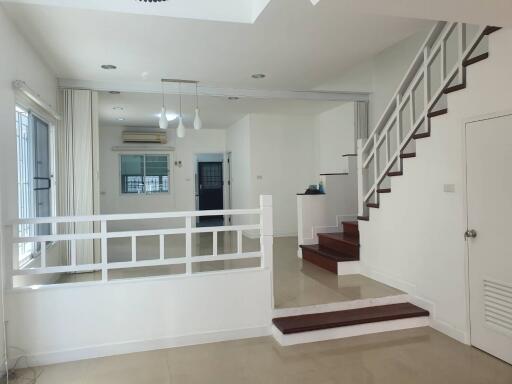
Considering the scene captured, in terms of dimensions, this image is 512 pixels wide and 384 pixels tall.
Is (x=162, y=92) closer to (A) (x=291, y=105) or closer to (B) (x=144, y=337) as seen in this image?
(A) (x=291, y=105)

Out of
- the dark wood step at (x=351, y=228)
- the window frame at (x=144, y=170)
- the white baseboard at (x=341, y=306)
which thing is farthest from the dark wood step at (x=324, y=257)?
the window frame at (x=144, y=170)

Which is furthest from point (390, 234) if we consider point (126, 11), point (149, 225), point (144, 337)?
point (149, 225)

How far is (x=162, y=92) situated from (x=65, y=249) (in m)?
2.60

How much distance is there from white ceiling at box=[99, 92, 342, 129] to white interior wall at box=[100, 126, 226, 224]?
2.57 ft

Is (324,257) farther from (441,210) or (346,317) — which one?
(441,210)

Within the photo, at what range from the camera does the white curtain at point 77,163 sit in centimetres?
515

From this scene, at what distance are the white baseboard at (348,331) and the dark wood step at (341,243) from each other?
49.4 inches

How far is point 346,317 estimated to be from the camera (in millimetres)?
3582

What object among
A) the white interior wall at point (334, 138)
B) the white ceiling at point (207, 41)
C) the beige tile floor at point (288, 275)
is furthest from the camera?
the white interior wall at point (334, 138)

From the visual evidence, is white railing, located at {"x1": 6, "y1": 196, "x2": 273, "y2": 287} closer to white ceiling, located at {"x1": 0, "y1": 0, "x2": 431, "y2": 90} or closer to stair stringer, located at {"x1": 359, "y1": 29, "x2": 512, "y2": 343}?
stair stringer, located at {"x1": 359, "y1": 29, "x2": 512, "y2": 343}

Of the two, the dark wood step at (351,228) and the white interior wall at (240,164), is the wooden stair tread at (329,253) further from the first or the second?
the white interior wall at (240,164)

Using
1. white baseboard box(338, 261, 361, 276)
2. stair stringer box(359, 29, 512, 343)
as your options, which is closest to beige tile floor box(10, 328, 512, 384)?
stair stringer box(359, 29, 512, 343)

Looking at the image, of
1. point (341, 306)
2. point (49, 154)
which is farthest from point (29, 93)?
point (341, 306)

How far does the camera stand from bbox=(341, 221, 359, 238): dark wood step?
5398 millimetres
